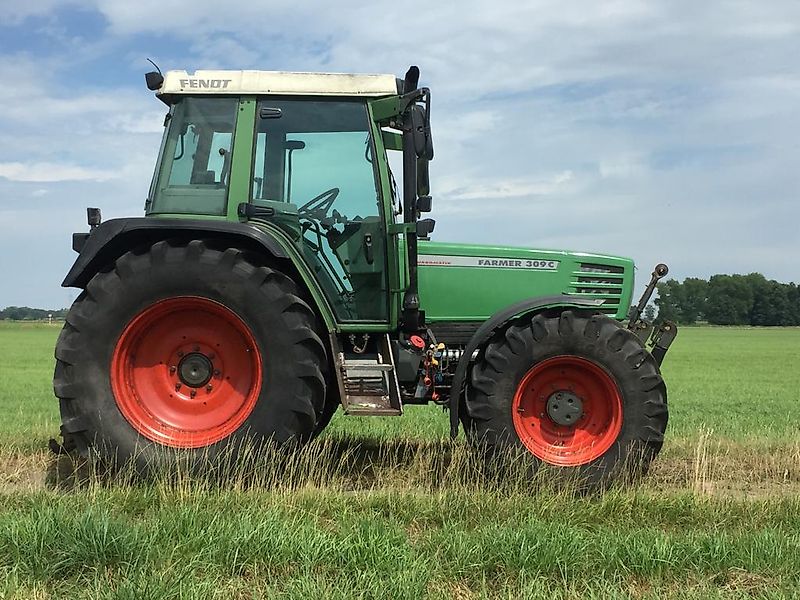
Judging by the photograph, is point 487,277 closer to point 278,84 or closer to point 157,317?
point 278,84

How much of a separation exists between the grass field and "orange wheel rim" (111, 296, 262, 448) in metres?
0.48

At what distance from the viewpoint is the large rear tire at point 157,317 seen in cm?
467

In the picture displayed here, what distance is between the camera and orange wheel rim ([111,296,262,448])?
4809 mm

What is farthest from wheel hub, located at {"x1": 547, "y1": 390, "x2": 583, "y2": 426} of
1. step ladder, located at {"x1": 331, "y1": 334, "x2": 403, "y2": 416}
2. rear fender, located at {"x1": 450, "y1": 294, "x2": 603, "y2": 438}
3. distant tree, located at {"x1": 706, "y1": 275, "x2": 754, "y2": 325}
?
distant tree, located at {"x1": 706, "y1": 275, "x2": 754, "y2": 325}

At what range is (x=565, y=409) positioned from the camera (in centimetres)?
498

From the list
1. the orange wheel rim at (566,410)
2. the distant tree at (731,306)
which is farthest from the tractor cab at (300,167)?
the distant tree at (731,306)

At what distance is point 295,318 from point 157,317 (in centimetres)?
98

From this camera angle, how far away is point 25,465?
5562mm

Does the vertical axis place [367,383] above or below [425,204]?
below

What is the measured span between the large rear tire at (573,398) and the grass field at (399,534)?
0.26 m

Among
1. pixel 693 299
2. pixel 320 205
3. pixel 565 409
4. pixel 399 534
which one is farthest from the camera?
pixel 693 299

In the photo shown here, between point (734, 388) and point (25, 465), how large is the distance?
17.1 m

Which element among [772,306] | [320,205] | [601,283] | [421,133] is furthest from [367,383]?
[772,306]

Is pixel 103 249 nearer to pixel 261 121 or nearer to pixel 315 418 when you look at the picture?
pixel 261 121
